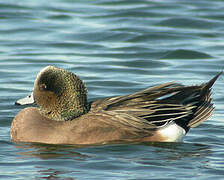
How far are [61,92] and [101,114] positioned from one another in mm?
525

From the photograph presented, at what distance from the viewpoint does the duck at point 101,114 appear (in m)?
7.64

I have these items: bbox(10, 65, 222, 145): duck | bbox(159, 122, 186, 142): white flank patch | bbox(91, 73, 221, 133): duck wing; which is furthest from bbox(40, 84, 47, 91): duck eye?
bbox(159, 122, 186, 142): white flank patch

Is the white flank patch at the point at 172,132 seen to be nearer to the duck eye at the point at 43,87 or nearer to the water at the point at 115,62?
the water at the point at 115,62

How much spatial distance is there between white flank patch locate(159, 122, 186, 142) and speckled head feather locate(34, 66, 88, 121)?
3.06ft

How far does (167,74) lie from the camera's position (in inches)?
476

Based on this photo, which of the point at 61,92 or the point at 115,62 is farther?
the point at 115,62

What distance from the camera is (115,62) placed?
13164mm

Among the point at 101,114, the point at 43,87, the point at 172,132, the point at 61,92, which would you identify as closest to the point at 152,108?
the point at 172,132

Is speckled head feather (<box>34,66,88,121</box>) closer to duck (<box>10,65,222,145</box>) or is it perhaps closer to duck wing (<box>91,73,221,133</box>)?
duck (<box>10,65,222,145</box>)

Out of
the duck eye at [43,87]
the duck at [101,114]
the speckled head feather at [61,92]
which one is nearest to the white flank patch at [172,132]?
the duck at [101,114]

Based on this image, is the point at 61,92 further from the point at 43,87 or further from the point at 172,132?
the point at 172,132

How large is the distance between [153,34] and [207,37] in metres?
1.23

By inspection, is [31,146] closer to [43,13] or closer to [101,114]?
[101,114]

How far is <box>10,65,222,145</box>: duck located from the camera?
7637 mm
